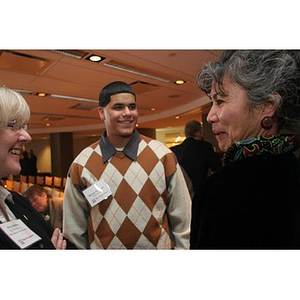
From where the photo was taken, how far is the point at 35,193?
1.49 meters

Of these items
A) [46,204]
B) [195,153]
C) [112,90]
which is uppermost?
[112,90]

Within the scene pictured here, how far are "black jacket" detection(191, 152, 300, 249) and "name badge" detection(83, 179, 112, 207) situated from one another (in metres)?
0.56

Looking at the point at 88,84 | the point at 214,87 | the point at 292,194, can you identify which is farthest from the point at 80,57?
the point at 292,194

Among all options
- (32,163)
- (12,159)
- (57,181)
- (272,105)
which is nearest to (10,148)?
(12,159)

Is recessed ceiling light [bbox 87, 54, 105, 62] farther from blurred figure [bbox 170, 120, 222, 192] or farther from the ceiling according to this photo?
blurred figure [bbox 170, 120, 222, 192]

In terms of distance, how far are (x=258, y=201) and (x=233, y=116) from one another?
250 millimetres

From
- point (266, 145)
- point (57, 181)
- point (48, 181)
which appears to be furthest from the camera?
point (48, 181)

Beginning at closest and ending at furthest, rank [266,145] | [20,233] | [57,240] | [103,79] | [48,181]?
1. [266,145]
2. [20,233]
3. [57,240]
4. [103,79]
5. [48,181]

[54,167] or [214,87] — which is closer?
[214,87]

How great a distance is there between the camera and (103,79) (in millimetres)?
1407

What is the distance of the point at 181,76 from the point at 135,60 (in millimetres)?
227

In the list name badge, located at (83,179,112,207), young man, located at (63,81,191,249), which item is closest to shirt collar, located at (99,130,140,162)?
young man, located at (63,81,191,249)

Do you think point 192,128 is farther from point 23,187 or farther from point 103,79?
point 23,187

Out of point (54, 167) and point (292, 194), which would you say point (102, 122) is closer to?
point (54, 167)
